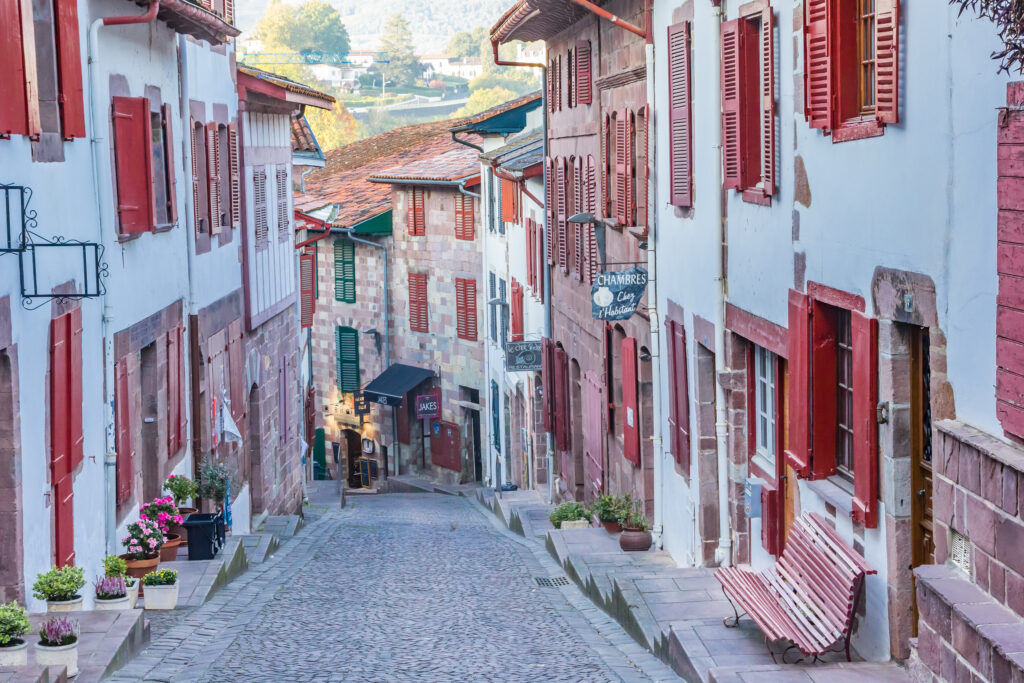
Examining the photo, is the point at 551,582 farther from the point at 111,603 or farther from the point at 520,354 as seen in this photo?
the point at 520,354

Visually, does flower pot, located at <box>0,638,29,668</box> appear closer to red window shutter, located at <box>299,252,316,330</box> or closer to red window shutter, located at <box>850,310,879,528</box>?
red window shutter, located at <box>850,310,879,528</box>

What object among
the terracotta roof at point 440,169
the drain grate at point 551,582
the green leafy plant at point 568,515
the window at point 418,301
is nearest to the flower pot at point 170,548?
the drain grate at point 551,582

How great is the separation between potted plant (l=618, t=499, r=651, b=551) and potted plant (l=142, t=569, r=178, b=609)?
4835 millimetres

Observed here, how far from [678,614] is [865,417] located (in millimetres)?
3195

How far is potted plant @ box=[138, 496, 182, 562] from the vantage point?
13.1 m

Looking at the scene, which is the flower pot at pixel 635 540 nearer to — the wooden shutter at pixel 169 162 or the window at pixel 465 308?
the wooden shutter at pixel 169 162

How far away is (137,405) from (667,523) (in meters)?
5.31

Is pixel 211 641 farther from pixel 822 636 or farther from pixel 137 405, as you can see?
pixel 822 636

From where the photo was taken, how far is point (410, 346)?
117 feet

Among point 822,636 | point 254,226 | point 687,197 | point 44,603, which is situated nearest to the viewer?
point 822,636

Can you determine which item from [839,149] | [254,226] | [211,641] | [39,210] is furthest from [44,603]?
[254,226]

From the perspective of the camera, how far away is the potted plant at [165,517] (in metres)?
13.1

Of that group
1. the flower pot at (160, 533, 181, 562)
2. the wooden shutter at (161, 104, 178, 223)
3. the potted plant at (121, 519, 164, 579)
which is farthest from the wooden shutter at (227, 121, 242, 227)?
the potted plant at (121, 519, 164, 579)

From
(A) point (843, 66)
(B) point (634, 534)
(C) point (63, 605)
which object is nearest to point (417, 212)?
(B) point (634, 534)
